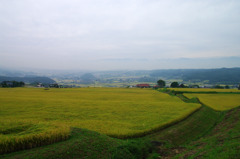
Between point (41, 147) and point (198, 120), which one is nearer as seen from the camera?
point (41, 147)

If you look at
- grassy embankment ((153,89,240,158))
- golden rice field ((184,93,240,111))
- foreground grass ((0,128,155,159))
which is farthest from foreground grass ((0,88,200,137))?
golden rice field ((184,93,240,111))

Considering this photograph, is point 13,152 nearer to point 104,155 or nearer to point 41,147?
point 41,147

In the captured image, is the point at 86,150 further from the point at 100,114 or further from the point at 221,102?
the point at 221,102

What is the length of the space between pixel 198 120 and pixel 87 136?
16.3 metres

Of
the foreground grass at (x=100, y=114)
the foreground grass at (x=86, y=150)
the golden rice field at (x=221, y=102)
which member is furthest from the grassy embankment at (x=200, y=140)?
the golden rice field at (x=221, y=102)

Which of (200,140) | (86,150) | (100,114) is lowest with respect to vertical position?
(200,140)

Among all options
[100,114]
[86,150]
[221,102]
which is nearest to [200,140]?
[86,150]

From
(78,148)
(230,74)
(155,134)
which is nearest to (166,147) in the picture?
(155,134)

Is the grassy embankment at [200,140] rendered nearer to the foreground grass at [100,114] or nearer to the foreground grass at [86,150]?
the foreground grass at [100,114]

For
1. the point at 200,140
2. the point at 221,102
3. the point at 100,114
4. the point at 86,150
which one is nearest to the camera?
the point at 86,150

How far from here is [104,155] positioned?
28.5ft

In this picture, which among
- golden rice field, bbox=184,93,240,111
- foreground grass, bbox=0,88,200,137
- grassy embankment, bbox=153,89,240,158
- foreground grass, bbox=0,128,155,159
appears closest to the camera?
foreground grass, bbox=0,128,155,159

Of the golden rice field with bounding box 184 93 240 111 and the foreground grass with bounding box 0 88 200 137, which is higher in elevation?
the foreground grass with bounding box 0 88 200 137

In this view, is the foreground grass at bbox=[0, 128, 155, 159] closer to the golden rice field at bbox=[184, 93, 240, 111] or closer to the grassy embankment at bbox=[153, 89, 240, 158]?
the grassy embankment at bbox=[153, 89, 240, 158]
